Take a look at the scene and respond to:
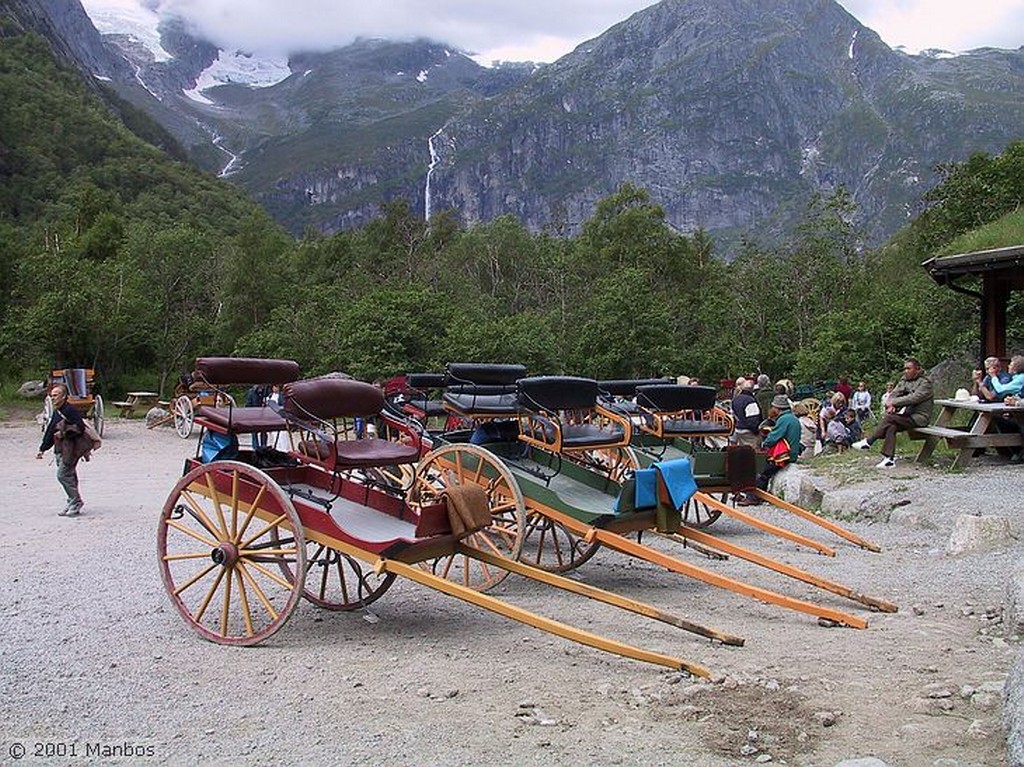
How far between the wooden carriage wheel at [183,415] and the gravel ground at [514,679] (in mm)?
13561

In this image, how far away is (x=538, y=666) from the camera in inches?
191

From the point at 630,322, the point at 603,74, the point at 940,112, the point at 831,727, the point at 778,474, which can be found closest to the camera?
the point at 831,727

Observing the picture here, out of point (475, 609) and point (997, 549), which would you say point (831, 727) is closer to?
point (475, 609)

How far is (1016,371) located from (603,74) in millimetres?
170091

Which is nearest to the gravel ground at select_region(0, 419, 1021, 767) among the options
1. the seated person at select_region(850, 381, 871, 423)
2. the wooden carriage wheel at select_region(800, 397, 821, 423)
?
the seated person at select_region(850, 381, 871, 423)

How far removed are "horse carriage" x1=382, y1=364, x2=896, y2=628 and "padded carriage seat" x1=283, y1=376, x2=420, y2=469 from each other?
99 cm

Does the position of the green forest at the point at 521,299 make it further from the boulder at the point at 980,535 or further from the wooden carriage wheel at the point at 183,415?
the boulder at the point at 980,535

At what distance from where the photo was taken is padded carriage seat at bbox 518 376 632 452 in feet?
22.5

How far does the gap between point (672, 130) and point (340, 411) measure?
161 m

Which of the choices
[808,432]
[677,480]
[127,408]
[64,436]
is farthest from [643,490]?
[127,408]

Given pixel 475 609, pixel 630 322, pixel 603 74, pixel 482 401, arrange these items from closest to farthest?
1. pixel 475 609
2. pixel 482 401
3. pixel 630 322
4. pixel 603 74

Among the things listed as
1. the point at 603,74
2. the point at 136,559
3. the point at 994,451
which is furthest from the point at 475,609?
the point at 603,74

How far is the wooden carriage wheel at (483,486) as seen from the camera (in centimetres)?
651

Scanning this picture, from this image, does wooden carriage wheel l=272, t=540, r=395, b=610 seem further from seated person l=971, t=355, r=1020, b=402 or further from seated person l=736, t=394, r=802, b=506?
seated person l=971, t=355, r=1020, b=402
